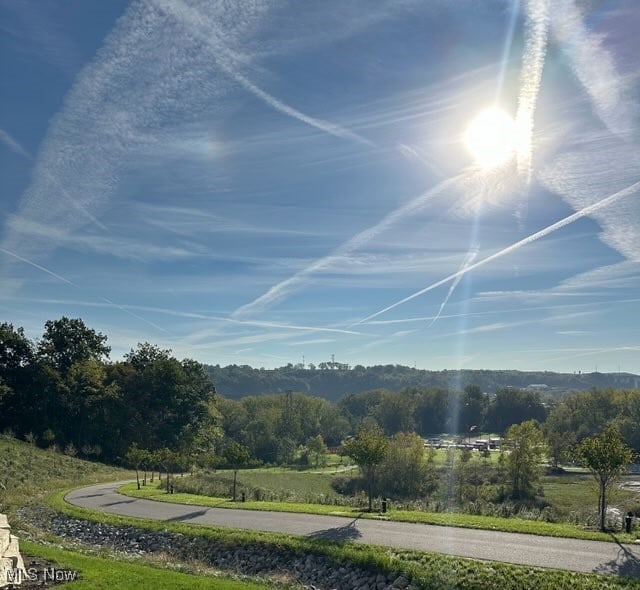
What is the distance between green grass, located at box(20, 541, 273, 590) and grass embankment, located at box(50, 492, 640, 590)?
2937 mm

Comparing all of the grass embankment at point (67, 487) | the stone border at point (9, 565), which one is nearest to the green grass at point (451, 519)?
the grass embankment at point (67, 487)

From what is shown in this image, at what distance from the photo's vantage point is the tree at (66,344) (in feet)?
219

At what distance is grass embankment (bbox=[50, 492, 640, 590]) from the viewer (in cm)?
1324

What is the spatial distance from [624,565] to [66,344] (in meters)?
67.1

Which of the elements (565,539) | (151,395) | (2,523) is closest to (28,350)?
(151,395)

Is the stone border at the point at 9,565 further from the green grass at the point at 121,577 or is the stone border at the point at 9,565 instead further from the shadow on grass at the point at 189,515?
the shadow on grass at the point at 189,515

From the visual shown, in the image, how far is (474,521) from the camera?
66.4 ft

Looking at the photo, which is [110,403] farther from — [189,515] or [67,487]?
[189,515]

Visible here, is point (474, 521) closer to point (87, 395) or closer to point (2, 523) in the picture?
point (2, 523)

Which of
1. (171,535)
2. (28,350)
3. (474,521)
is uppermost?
(28,350)

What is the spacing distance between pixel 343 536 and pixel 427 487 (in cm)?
4215

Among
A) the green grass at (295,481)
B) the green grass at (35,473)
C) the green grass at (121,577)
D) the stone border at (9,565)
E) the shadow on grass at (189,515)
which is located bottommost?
the green grass at (295,481)

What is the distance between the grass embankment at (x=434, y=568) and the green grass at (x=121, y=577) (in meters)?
2.94

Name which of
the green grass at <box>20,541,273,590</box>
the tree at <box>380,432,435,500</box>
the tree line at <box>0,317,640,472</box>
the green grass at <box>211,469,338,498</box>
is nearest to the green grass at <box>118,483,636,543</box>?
the green grass at <box>20,541,273,590</box>
